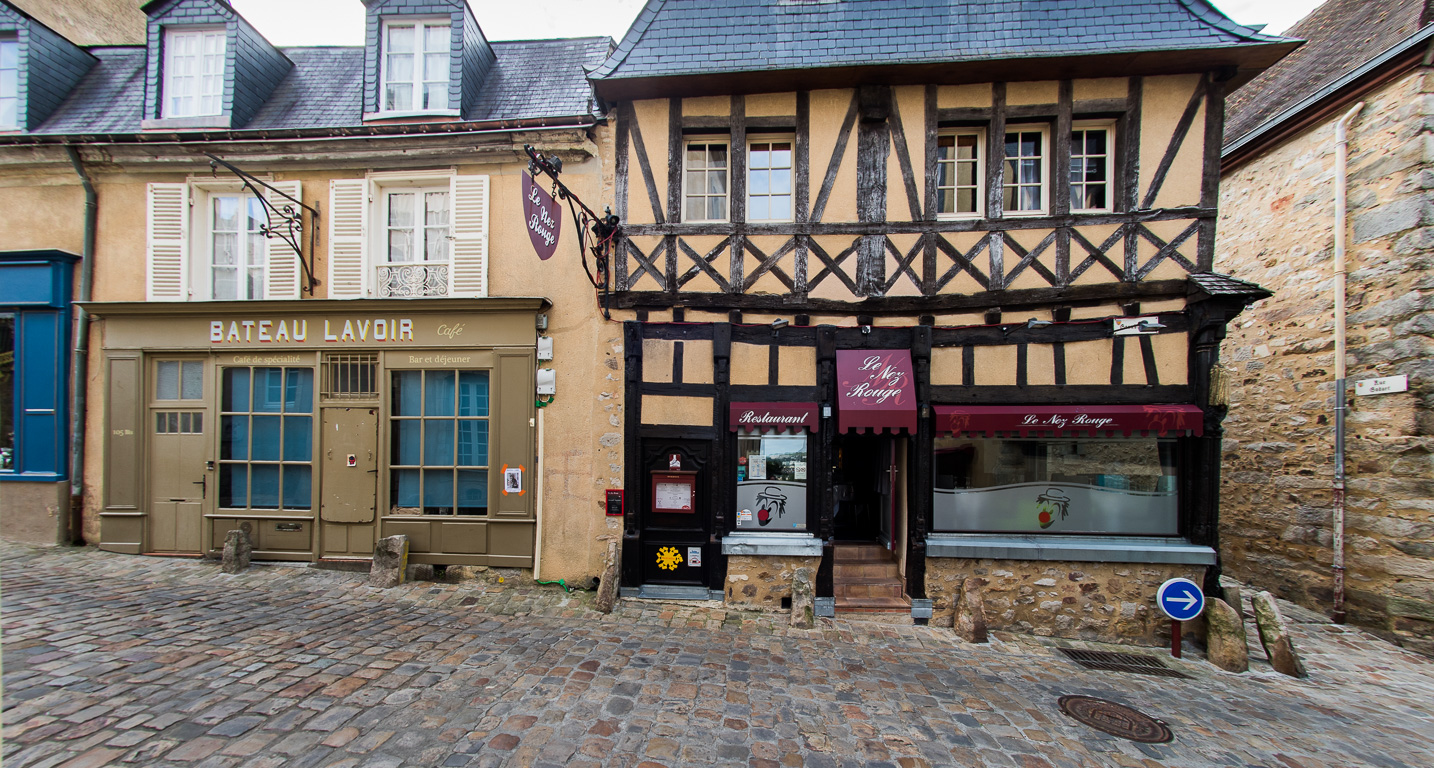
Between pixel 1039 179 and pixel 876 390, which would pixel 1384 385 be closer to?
pixel 1039 179

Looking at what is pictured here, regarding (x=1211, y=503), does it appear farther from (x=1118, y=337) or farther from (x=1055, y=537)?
(x=1118, y=337)

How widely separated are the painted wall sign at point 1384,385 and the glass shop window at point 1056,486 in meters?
2.17

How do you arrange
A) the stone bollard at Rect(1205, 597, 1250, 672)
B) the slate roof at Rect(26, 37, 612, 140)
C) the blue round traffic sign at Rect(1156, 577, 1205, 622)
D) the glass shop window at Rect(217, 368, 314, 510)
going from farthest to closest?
→ the slate roof at Rect(26, 37, 612, 140) < the glass shop window at Rect(217, 368, 314, 510) < the blue round traffic sign at Rect(1156, 577, 1205, 622) < the stone bollard at Rect(1205, 597, 1250, 672)

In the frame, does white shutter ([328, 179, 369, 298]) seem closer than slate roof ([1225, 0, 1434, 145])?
No

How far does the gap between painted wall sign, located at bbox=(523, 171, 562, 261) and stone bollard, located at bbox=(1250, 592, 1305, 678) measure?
811 cm

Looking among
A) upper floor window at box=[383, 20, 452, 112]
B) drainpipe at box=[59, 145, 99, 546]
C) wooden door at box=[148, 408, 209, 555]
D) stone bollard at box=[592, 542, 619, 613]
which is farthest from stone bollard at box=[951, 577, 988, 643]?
drainpipe at box=[59, 145, 99, 546]

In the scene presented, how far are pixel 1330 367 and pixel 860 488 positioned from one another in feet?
19.0

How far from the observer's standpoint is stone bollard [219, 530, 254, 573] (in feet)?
19.2

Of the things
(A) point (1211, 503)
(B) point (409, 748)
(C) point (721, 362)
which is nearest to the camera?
(B) point (409, 748)

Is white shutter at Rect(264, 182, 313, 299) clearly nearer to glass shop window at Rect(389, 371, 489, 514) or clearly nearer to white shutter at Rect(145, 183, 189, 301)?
white shutter at Rect(145, 183, 189, 301)

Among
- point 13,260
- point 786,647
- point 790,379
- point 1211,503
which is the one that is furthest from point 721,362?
point 13,260

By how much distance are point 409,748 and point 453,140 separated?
6331mm

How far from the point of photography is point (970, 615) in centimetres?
504

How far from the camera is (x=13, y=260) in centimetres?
643
